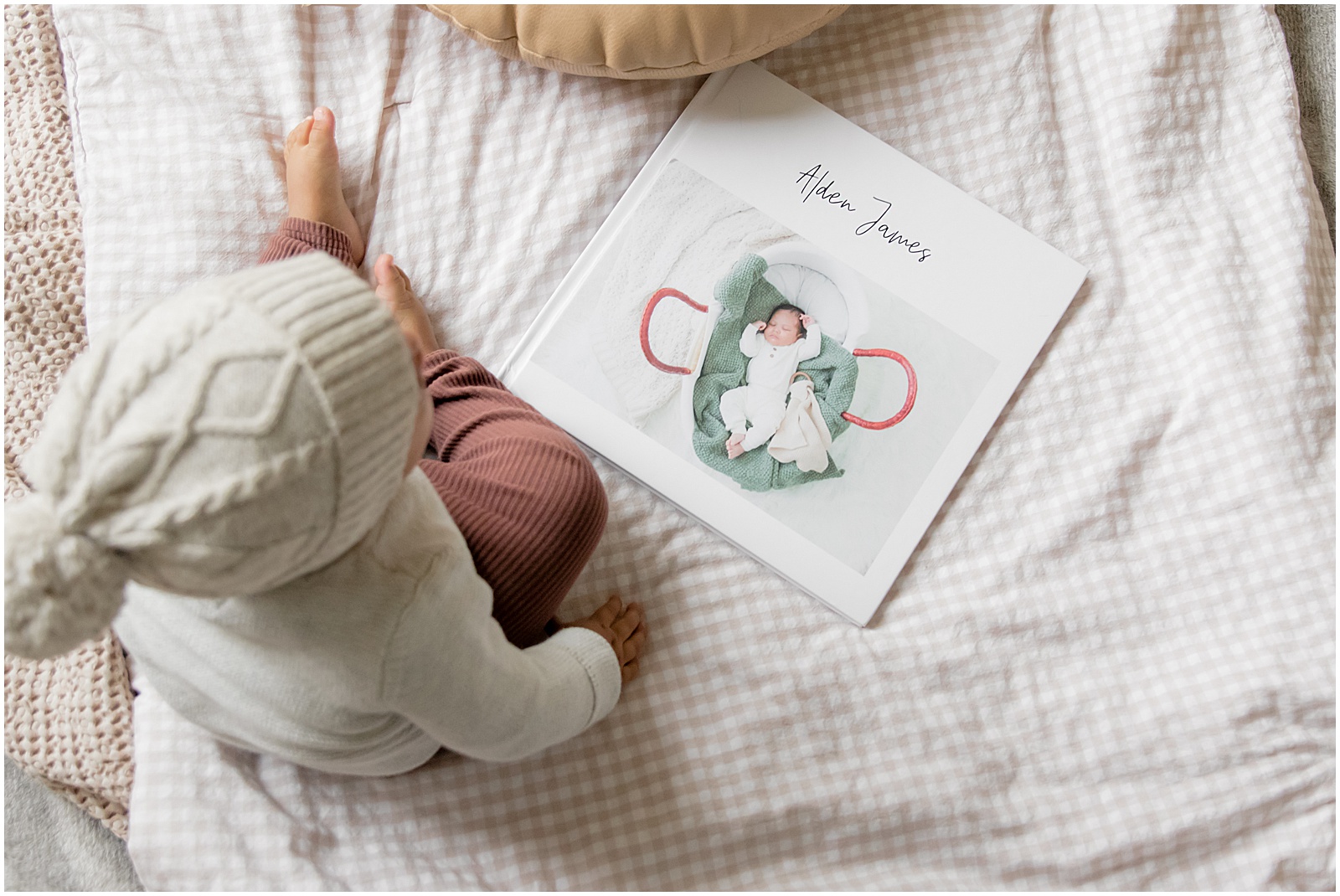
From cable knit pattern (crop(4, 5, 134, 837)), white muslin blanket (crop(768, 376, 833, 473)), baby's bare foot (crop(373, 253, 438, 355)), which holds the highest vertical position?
white muslin blanket (crop(768, 376, 833, 473))

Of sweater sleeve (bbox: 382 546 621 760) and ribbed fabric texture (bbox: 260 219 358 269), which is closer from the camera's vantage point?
sweater sleeve (bbox: 382 546 621 760)

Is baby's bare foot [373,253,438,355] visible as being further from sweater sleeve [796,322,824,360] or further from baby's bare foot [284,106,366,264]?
sweater sleeve [796,322,824,360]

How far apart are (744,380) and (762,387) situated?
0.05 feet

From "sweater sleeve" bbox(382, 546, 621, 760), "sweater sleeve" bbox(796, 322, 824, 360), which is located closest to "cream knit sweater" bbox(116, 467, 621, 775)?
"sweater sleeve" bbox(382, 546, 621, 760)

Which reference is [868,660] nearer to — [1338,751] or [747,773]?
[747,773]

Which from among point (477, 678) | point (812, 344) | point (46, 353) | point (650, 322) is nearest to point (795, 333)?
point (812, 344)

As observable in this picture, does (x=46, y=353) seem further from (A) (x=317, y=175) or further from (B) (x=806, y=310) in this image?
(B) (x=806, y=310)

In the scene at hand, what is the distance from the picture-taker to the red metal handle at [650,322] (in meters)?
0.78

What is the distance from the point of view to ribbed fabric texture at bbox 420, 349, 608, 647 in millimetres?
654

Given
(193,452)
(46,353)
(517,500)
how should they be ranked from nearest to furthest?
(193,452)
(517,500)
(46,353)

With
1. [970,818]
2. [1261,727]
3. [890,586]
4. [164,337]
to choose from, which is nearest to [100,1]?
[164,337]

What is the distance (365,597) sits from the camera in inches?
20.0

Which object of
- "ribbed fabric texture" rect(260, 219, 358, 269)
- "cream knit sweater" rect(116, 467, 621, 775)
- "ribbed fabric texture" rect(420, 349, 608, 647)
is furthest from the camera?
"ribbed fabric texture" rect(260, 219, 358, 269)

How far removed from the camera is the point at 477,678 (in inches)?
21.9
